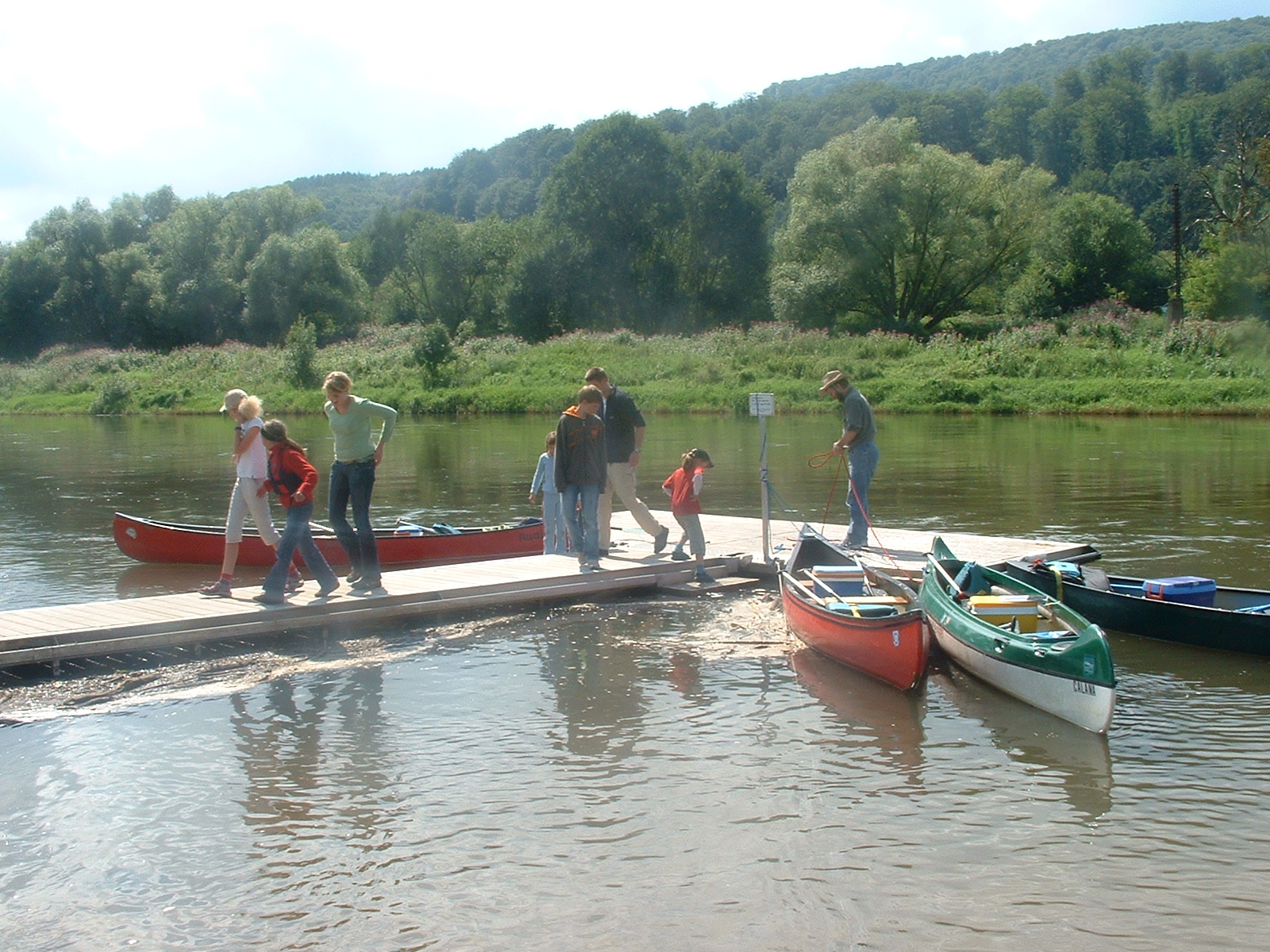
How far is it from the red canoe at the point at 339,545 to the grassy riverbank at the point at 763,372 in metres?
21.3

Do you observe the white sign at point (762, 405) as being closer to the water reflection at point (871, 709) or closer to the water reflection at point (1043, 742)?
the water reflection at point (871, 709)

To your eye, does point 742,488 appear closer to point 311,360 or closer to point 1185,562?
point 1185,562

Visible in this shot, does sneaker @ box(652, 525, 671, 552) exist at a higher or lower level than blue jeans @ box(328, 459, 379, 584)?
lower

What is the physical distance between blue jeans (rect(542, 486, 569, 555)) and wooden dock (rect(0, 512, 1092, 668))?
54cm

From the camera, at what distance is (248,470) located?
9734mm

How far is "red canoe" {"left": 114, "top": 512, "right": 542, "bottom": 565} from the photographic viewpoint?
14.0 m


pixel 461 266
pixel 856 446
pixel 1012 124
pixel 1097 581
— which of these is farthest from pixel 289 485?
pixel 1012 124

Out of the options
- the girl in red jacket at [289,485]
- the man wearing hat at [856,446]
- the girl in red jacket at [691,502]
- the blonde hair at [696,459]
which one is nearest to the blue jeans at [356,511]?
the girl in red jacket at [289,485]

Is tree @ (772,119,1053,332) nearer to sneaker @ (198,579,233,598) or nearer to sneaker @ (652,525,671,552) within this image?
sneaker @ (652,525,671,552)

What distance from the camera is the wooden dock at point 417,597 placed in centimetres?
924

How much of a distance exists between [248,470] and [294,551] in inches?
31.6

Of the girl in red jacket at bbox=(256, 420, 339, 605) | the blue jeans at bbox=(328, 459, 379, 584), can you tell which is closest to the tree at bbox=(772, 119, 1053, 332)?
the blue jeans at bbox=(328, 459, 379, 584)

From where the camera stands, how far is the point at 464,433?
37.1m

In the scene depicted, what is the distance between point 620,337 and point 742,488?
104ft
